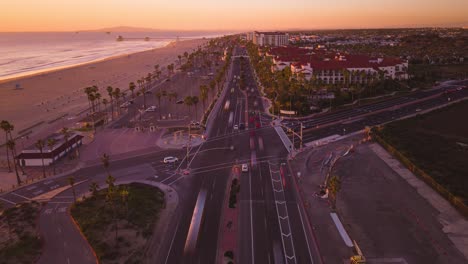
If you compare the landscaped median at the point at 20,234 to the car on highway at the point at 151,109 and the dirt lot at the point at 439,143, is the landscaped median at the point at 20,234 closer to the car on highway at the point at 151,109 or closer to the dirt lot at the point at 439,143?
the dirt lot at the point at 439,143

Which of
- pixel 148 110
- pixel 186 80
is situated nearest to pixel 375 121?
pixel 148 110

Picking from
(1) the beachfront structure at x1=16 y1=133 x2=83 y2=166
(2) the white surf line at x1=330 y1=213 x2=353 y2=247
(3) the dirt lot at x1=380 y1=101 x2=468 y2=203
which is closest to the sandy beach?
(1) the beachfront structure at x1=16 y1=133 x2=83 y2=166

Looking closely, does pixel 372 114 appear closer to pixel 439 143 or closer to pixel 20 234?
pixel 439 143

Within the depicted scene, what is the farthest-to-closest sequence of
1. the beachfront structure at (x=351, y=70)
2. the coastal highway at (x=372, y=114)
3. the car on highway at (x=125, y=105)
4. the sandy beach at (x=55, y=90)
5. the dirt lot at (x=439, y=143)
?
the beachfront structure at (x=351, y=70) → the car on highway at (x=125, y=105) → the sandy beach at (x=55, y=90) → the coastal highway at (x=372, y=114) → the dirt lot at (x=439, y=143)

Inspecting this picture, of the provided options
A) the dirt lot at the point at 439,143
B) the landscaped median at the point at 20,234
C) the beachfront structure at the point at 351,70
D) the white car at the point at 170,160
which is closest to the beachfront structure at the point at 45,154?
the landscaped median at the point at 20,234

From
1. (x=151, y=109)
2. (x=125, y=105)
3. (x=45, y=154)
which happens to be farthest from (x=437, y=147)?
(x=125, y=105)

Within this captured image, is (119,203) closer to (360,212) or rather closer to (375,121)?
(360,212)

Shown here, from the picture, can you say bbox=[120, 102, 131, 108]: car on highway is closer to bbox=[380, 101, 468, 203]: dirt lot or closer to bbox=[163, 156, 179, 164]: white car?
bbox=[163, 156, 179, 164]: white car
